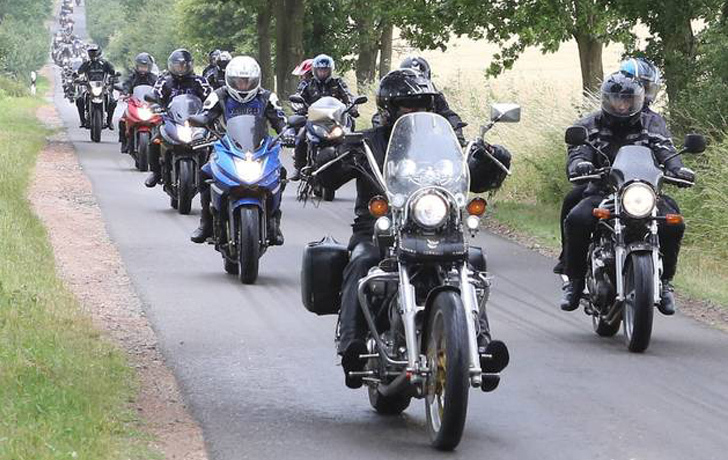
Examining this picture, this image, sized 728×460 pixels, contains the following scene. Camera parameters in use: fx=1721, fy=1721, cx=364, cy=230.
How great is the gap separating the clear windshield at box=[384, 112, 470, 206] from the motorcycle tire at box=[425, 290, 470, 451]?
22.9 inches

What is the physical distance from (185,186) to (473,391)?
10.7m

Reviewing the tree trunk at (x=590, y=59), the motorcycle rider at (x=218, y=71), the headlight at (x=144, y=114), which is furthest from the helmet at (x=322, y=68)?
the tree trunk at (x=590, y=59)

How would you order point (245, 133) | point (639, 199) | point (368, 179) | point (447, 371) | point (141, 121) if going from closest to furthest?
1. point (447, 371)
2. point (368, 179)
3. point (639, 199)
4. point (245, 133)
5. point (141, 121)

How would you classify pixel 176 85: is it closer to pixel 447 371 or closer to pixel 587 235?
pixel 587 235

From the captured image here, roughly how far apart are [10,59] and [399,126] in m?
99.2

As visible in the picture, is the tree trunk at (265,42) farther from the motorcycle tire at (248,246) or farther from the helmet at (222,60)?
the motorcycle tire at (248,246)

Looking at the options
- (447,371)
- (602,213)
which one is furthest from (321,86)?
(447,371)

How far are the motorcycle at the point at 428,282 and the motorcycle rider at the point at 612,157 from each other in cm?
313

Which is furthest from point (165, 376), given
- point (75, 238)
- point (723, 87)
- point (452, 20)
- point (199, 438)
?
point (452, 20)

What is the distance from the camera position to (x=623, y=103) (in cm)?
1146

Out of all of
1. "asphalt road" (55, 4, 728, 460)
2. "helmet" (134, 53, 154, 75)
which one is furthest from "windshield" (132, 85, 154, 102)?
"asphalt road" (55, 4, 728, 460)

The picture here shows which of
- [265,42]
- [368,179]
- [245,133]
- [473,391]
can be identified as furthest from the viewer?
[265,42]

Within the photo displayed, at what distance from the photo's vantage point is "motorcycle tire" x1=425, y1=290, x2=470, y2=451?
7.38 metres

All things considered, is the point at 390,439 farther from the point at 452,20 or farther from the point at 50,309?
the point at 452,20
